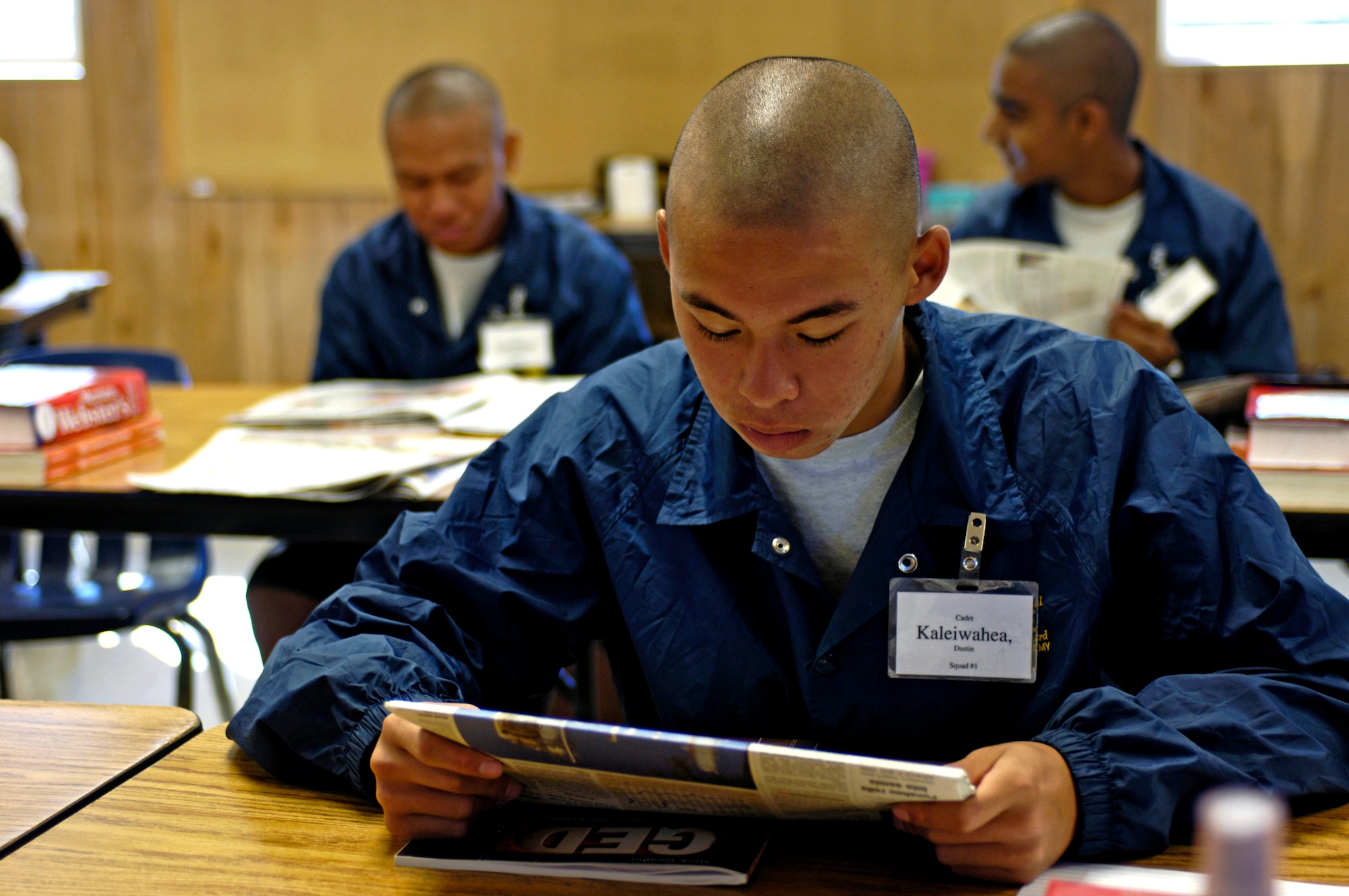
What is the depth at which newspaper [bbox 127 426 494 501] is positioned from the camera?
1751mm

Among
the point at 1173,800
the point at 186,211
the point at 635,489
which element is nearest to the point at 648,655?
the point at 635,489

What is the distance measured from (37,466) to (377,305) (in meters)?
1.00

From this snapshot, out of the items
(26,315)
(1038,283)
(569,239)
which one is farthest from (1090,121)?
(26,315)

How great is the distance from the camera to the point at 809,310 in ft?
3.09

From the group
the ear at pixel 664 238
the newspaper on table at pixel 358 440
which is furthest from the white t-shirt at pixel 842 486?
the newspaper on table at pixel 358 440

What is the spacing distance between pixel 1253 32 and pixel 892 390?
3.94 metres

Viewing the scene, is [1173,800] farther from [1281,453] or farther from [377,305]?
[377,305]

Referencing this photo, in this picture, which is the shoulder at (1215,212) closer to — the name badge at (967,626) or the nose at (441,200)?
the nose at (441,200)

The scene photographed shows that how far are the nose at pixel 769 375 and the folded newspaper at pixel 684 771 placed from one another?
29cm

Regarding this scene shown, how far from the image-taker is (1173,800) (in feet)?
2.81

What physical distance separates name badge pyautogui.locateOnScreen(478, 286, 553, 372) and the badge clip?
1767 mm

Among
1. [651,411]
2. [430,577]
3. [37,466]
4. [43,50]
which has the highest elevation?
[43,50]

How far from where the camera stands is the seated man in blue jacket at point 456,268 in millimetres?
2652

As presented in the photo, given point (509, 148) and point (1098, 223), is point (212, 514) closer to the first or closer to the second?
point (509, 148)
